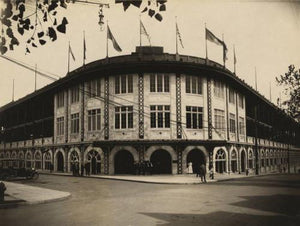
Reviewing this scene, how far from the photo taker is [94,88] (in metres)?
34.5

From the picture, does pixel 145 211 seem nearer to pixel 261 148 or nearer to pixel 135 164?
pixel 135 164

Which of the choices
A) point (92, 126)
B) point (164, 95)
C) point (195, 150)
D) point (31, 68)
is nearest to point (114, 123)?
point (92, 126)

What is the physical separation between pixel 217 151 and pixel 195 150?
2.79m

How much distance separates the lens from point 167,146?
104 ft

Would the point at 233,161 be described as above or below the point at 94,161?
below

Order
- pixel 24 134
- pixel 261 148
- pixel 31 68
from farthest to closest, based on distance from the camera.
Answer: pixel 24 134 < pixel 261 148 < pixel 31 68

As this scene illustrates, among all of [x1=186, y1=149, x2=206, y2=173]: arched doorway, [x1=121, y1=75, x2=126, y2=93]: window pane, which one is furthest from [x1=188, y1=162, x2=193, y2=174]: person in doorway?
[x1=121, y1=75, x2=126, y2=93]: window pane

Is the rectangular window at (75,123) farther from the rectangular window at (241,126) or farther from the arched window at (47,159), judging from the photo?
the rectangular window at (241,126)

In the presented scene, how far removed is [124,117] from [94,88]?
461cm

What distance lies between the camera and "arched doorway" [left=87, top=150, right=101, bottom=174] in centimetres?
3366

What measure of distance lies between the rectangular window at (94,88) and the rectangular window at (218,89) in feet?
37.5

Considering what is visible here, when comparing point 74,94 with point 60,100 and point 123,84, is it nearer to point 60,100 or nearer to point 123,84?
point 60,100

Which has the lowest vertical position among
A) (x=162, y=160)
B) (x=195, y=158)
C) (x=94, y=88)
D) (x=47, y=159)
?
(x=47, y=159)

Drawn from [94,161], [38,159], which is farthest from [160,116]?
[38,159]
